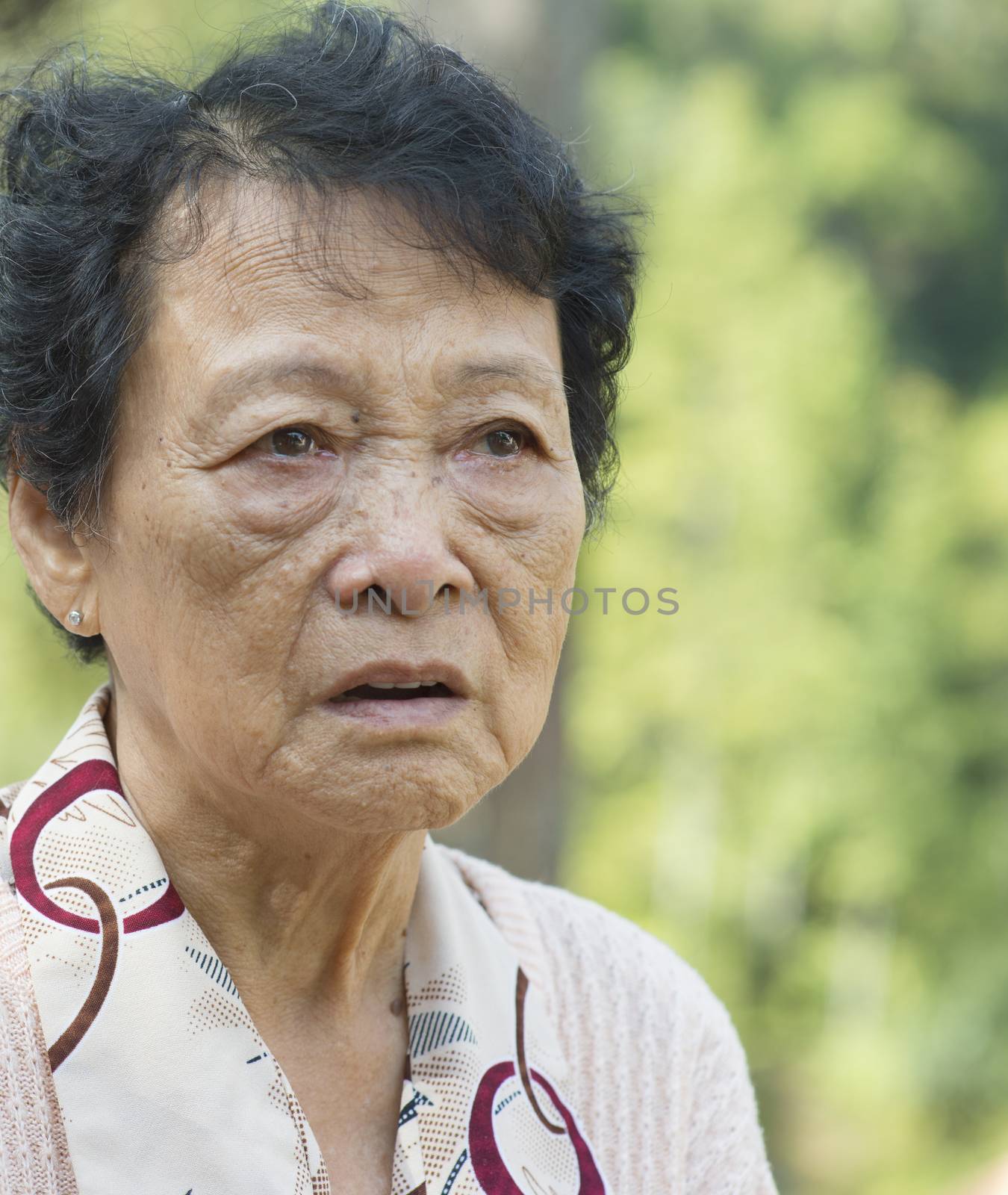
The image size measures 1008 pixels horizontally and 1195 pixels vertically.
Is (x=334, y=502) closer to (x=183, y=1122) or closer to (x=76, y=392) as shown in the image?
(x=76, y=392)

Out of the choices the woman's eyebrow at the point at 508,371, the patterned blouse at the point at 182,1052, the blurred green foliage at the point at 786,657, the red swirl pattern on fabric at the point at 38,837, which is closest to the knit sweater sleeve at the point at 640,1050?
the patterned blouse at the point at 182,1052

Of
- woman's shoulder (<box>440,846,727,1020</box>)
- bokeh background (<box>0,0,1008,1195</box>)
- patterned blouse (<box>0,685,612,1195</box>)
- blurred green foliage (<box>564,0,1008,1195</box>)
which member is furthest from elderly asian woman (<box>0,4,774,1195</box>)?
blurred green foliage (<box>564,0,1008,1195</box>)

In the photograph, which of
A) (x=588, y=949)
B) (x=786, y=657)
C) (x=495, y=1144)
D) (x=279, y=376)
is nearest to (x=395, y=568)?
(x=279, y=376)

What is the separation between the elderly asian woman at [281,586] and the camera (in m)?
1.83

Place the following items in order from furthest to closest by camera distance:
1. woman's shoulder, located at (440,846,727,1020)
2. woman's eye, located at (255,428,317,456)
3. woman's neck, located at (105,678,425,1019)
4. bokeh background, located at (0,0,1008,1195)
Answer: bokeh background, located at (0,0,1008,1195) < woman's shoulder, located at (440,846,727,1020) < woman's neck, located at (105,678,425,1019) < woman's eye, located at (255,428,317,456)

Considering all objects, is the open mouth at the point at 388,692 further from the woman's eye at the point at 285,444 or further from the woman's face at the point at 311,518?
the woman's eye at the point at 285,444

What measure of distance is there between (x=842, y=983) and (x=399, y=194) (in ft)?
77.3

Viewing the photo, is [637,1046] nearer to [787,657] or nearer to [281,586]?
[281,586]

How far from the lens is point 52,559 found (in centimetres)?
209

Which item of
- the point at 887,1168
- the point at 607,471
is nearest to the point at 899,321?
the point at 887,1168

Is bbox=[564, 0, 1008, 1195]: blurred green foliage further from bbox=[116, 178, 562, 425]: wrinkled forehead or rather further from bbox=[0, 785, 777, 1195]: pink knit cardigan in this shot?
bbox=[116, 178, 562, 425]: wrinkled forehead

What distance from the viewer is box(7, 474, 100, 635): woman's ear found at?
206 centimetres

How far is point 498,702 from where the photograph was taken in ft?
6.48

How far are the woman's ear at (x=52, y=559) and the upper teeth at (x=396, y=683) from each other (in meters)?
0.50
